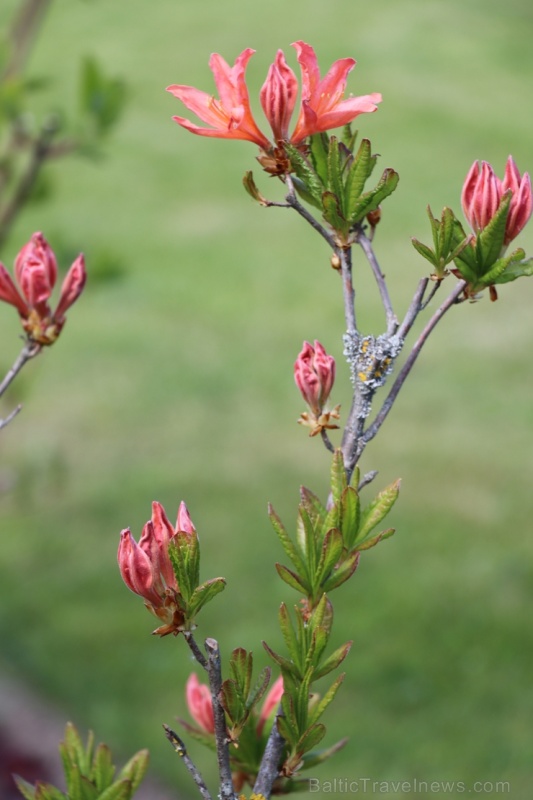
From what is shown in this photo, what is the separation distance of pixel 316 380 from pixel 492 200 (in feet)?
0.72

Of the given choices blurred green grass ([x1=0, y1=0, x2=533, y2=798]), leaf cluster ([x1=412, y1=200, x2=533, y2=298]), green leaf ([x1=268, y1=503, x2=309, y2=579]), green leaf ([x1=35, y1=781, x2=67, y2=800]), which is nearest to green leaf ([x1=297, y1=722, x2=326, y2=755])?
green leaf ([x1=268, y1=503, x2=309, y2=579])

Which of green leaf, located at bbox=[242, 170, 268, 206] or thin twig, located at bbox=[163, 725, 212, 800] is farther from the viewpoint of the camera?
green leaf, located at bbox=[242, 170, 268, 206]

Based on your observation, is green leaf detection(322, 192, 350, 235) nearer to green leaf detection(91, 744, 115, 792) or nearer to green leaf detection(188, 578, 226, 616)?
green leaf detection(188, 578, 226, 616)

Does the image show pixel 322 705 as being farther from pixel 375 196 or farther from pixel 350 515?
pixel 375 196

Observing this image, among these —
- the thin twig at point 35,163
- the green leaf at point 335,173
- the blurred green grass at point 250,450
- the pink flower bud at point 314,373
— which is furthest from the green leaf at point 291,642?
the blurred green grass at point 250,450

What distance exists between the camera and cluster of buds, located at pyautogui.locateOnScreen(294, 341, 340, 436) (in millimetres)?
966

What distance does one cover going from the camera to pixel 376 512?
2.83 feet

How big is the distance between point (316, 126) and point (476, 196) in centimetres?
14

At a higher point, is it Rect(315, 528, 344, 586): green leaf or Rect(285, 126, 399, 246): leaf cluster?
Rect(285, 126, 399, 246): leaf cluster

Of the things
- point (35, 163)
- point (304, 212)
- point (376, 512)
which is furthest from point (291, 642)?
point (35, 163)

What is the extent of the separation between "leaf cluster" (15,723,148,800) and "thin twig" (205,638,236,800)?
0.14 meters

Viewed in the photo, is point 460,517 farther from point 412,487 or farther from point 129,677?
point 129,677

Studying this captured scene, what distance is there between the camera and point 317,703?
2.82ft

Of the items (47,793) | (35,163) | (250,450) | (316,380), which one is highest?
(250,450)
